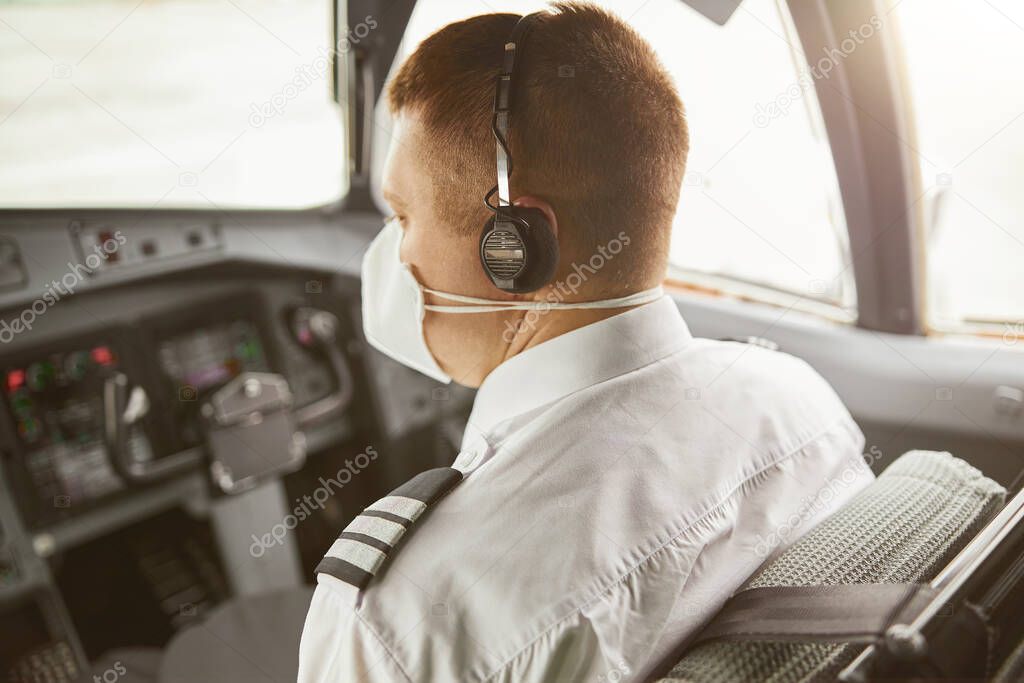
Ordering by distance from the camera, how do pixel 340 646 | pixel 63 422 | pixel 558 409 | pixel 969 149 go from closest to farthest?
pixel 340 646, pixel 558 409, pixel 969 149, pixel 63 422

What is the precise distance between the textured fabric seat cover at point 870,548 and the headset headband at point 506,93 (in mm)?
472

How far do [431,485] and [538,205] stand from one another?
309mm

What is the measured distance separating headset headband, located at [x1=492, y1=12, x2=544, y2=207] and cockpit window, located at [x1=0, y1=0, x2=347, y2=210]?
2.12ft

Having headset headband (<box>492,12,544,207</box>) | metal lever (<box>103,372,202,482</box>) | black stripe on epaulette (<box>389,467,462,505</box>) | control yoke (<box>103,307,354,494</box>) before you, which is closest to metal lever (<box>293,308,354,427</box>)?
control yoke (<box>103,307,354,494</box>)

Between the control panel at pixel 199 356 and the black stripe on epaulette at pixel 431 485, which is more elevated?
the black stripe on epaulette at pixel 431 485

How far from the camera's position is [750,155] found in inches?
36.5

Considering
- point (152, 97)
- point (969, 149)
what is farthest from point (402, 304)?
point (152, 97)

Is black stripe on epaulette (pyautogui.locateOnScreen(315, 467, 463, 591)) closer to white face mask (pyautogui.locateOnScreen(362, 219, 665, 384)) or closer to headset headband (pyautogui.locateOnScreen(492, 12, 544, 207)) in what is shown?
white face mask (pyautogui.locateOnScreen(362, 219, 665, 384))

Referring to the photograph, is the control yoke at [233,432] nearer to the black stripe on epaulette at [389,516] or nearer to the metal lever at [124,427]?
the metal lever at [124,427]

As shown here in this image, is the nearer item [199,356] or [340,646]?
[340,646]

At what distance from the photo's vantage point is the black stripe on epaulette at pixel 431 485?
0.75 m

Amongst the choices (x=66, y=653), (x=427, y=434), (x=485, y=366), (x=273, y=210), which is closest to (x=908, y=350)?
(x=485, y=366)

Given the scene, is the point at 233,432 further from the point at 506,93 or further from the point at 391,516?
the point at 506,93

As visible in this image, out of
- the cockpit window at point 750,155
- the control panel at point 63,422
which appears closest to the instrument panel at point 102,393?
the control panel at point 63,422
